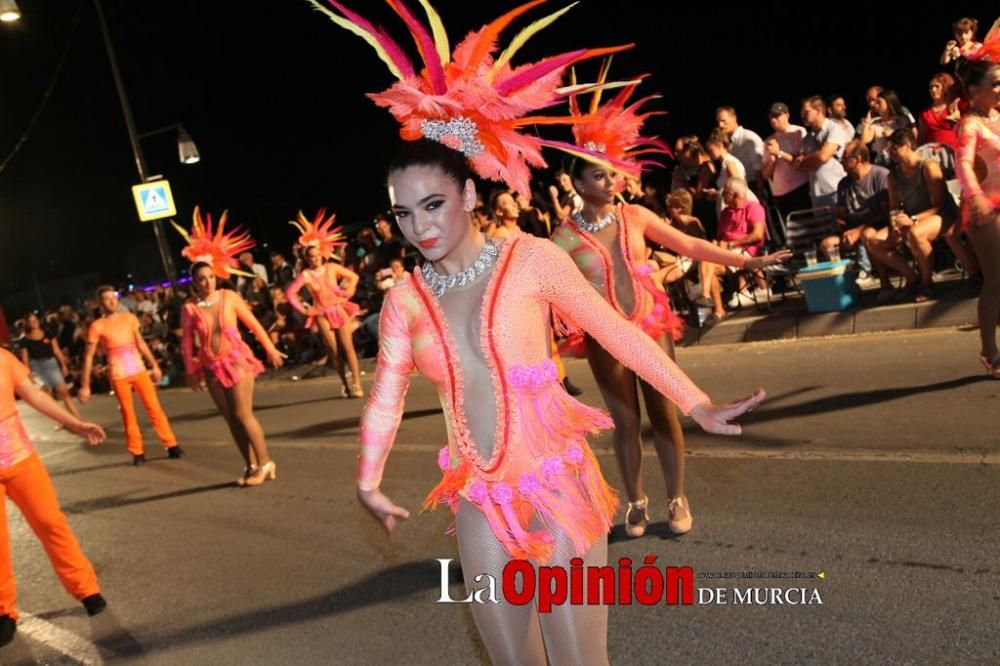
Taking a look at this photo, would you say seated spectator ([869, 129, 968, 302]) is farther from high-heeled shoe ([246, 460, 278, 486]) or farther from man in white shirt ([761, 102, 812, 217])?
high-heeled shoe ([246, 460, 278, 486])

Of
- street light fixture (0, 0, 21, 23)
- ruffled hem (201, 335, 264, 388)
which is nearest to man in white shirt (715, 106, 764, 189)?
ruffled hem (201, 335, 264, 388)

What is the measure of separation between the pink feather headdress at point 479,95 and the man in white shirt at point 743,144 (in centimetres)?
902

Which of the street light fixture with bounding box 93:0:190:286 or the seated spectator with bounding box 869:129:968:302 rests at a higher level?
the street light fixture with bounding box 93:0:190:286

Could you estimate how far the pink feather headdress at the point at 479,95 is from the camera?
8.74 feet

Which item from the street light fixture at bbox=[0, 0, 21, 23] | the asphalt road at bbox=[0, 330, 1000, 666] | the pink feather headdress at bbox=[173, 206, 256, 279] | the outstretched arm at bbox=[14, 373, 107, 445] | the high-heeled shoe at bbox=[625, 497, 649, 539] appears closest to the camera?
the asphalt road at bbox=[0, 330, 1000, 666]

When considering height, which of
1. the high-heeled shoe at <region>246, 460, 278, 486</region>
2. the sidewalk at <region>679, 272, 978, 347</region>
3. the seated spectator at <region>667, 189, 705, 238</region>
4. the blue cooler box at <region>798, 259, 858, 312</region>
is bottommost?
the high-heeled shoe at <region>246, 460, 278, 486</region>

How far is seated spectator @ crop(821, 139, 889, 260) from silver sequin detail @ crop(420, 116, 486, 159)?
25.6ft

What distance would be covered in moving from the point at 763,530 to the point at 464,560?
2419 millimetres

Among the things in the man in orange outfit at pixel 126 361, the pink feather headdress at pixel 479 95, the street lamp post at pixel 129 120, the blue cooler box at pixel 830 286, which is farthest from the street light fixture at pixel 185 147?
the pink feather headdress at pixel 479 95

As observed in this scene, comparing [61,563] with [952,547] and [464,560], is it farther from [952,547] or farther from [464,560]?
[952,547]

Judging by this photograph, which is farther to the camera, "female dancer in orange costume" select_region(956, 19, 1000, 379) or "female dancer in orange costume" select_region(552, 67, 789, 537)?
"female dancer in orange costume" select_region(956, 19, 1000, 379)

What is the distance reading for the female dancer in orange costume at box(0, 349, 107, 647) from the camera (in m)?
5.25

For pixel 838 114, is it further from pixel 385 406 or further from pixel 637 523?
pixel 385 406

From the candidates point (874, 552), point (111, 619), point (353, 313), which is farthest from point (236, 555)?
point (353, 313)
